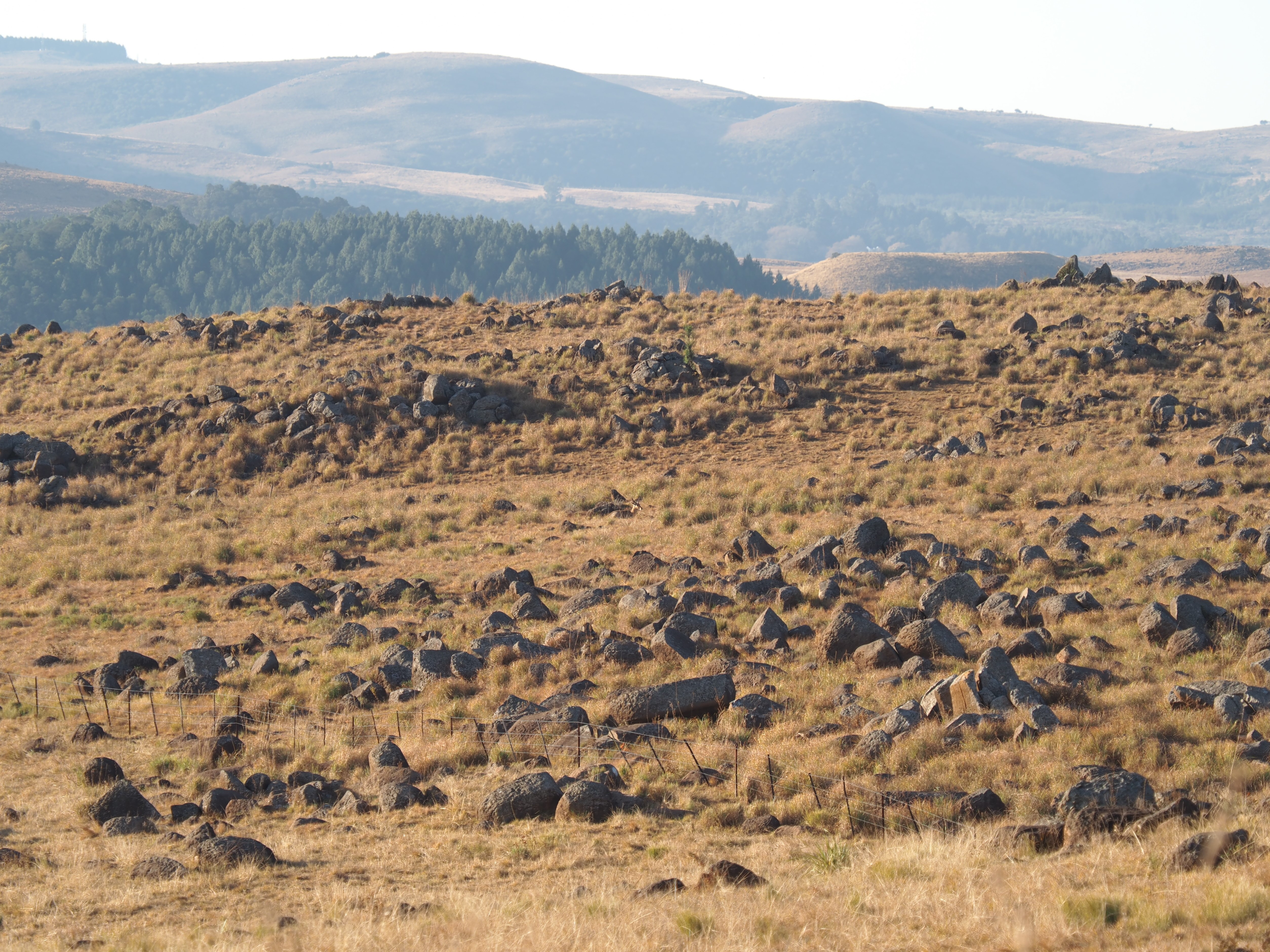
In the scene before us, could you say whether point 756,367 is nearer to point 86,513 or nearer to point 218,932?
point 86,513

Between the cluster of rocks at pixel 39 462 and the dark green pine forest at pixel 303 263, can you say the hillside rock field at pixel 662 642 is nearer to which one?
the cluster of rocks at pixel 39 462

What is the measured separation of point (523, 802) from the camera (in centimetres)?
1055

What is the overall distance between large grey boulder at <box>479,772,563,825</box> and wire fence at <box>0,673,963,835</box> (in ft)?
3.62

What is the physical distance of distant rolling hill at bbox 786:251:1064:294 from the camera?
137 m

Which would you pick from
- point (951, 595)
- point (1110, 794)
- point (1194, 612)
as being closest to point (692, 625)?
point (951, 595)

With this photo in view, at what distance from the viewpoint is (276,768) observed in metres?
12.6

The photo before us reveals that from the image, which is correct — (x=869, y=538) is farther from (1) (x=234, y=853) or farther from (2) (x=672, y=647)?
(1) (x=234, y=853)

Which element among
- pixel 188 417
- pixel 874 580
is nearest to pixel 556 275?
pixel 188 417

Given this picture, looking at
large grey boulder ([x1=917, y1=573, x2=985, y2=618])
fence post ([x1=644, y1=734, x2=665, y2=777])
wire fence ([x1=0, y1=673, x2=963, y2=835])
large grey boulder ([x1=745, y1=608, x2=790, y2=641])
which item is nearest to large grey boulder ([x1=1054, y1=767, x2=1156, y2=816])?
wire fence ([x1=0, y1=673, x2=963, y2=835])

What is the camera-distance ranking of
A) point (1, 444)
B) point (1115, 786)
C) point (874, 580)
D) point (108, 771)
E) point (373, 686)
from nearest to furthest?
point (1115, 786), point (108, 771), point (373, 686), point (874, 580), point (1, 444)

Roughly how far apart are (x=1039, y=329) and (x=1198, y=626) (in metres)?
23.3

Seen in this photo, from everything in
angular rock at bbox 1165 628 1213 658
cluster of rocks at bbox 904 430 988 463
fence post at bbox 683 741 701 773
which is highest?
cluster of rocks at bbox 904 430 988 463

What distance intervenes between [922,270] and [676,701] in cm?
13945

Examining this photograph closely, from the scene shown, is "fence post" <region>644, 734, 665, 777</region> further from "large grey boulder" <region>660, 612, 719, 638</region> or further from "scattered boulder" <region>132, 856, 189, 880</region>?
"scattered boulder" <region>132, 856, 189, 880</region>
